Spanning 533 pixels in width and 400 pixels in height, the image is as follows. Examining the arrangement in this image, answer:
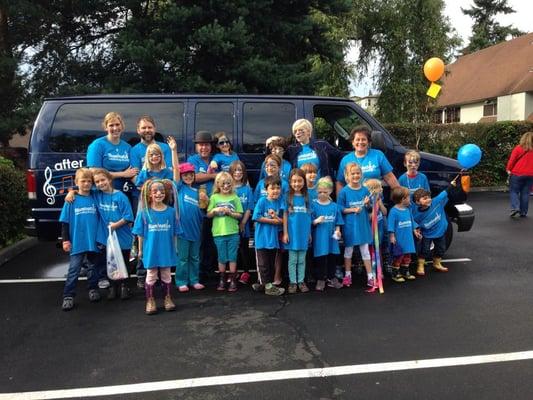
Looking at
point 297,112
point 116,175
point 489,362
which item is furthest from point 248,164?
point 489,362

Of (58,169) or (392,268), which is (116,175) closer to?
(58,169)

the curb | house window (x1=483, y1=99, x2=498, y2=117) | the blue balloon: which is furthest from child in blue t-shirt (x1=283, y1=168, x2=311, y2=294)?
house window (x1=483, y1=99, x2=498, y2=117)

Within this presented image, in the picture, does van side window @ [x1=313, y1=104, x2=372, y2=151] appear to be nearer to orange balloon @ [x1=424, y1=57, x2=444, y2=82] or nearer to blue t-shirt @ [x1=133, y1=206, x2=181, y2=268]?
blue t-shirt @ [x1=133, y1=206, x2=181, y2=268]

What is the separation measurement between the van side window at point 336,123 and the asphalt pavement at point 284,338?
6.64 ft

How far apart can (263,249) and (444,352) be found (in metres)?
2.08

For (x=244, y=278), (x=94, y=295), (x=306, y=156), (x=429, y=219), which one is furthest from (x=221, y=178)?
(x=429, y=219)

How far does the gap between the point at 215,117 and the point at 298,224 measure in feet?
5.78

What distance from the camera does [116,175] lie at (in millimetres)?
5012

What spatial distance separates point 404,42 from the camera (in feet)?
64.4

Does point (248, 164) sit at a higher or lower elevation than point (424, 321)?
higher

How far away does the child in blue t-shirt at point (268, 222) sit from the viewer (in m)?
4.90

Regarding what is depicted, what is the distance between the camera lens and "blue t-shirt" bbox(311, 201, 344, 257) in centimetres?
500

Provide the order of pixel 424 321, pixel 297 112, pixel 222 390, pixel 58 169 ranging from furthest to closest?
pixel 297 112 < pixel 58 169 < pixel 424 321 < pixel 222 390

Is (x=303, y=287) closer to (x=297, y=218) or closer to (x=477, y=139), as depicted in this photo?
(x=297, y=218)
